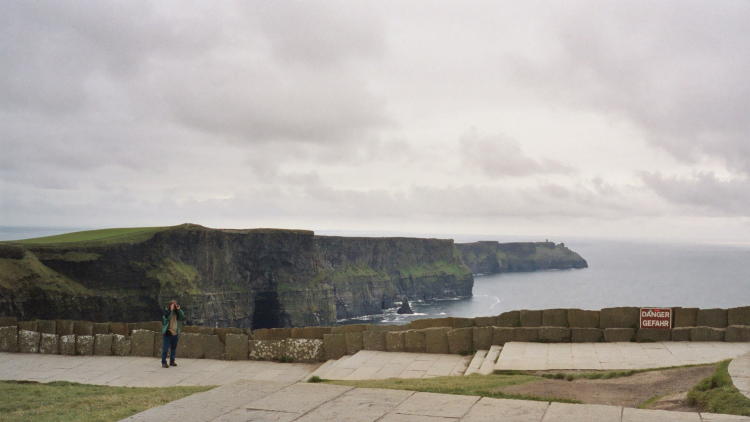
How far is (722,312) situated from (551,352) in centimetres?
651

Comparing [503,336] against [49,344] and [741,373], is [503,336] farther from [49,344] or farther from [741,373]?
[49,344]

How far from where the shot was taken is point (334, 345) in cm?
1969

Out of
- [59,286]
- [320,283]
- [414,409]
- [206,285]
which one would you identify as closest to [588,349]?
[414,409]

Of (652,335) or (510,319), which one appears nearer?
(652,335)

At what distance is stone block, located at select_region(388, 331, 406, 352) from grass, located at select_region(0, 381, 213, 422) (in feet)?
28.6

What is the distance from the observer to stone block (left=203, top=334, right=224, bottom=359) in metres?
19.9

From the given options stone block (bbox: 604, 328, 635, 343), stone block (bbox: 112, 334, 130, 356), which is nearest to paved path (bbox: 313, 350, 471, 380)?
stone block (bbox: 604, 328, 635, 343)

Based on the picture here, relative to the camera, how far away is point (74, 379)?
1712 cm

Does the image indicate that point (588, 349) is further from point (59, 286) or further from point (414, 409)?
point (59, 286)

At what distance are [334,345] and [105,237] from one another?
68.9 m

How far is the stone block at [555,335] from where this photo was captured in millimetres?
18688

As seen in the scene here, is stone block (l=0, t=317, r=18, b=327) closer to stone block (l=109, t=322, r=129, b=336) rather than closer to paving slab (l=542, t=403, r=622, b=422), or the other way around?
stone block (l=109, t=322, r=129, b=336)

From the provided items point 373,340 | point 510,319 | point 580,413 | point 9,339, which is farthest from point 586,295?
point 580,413

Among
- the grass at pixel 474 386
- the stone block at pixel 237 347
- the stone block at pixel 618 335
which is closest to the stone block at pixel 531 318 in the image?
the stone block at pixel 618 335
